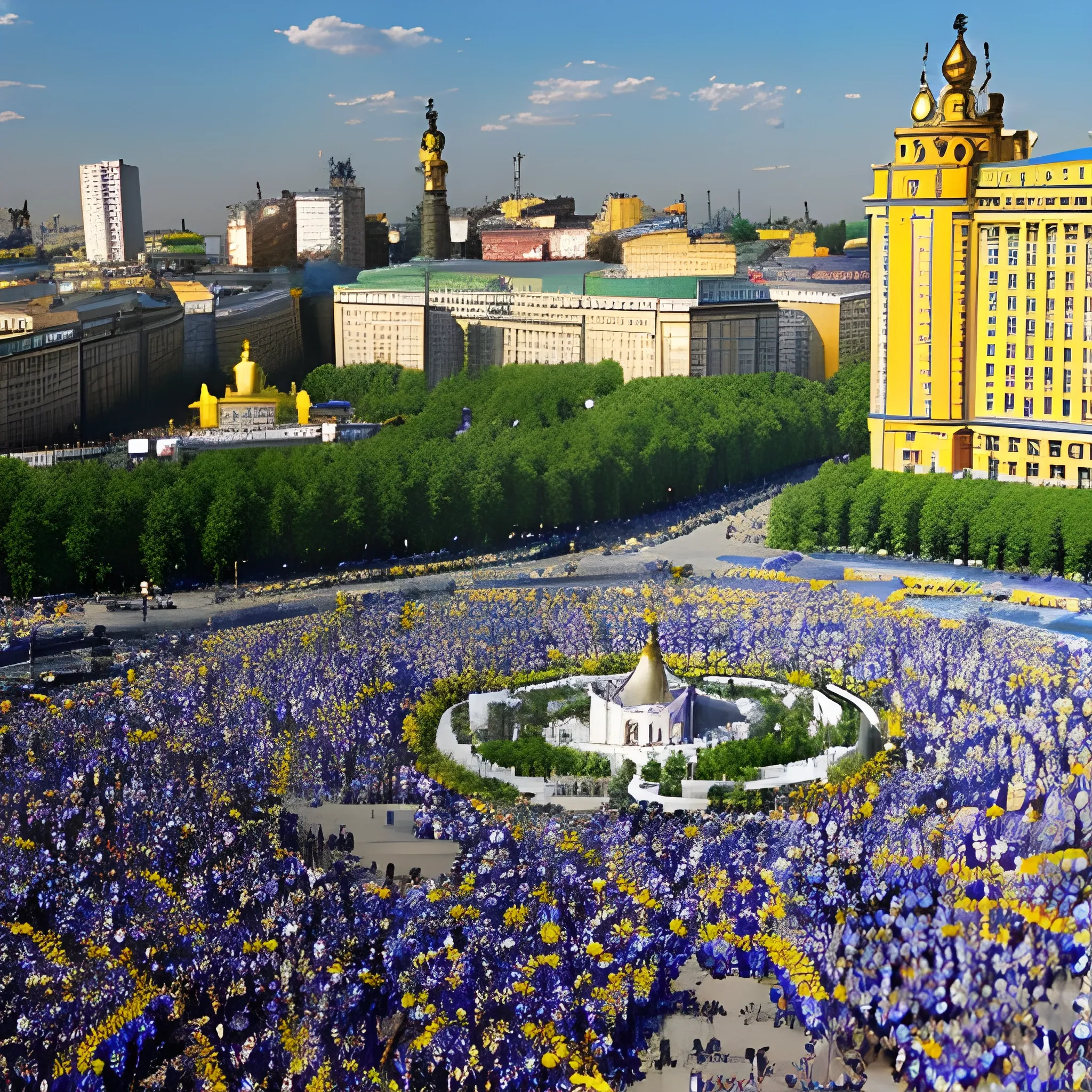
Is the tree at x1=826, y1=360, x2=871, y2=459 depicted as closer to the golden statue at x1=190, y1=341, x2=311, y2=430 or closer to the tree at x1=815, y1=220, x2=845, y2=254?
the golden statue at x1=190, y1=341, x2=311, y2=430

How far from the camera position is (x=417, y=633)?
3462cm

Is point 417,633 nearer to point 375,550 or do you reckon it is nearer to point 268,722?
point 268,722

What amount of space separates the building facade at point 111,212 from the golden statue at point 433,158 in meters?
12.5

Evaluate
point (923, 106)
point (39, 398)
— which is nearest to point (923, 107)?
point (923, 106)

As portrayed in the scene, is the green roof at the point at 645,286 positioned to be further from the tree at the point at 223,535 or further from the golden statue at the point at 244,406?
the tree at the point at 223,535

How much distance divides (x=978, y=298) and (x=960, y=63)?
17.0 ft

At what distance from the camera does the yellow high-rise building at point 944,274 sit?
1735 inches

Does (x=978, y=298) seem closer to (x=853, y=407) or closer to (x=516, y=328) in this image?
(x=853, y=407)

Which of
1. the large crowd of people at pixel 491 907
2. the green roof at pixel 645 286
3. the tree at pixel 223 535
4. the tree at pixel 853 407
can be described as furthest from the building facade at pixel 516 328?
the large crowd of people at pixel 491 907

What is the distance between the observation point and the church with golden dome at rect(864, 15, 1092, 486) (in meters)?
43.4

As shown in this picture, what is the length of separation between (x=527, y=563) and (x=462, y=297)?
33993 mm

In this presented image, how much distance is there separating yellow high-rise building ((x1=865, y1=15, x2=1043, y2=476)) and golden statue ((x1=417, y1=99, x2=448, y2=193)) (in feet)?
138

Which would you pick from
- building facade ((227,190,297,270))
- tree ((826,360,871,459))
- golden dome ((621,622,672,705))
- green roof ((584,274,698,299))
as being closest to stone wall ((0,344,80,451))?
green roof ((584,274,698,299))

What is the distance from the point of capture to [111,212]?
83750 millimetres
